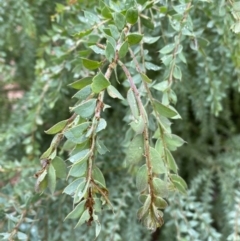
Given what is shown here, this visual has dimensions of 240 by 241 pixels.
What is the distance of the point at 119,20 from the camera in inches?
16.9

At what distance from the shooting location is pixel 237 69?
23.5 inches

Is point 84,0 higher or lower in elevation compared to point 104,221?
higher

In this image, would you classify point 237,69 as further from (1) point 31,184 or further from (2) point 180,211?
(1) point 31,184

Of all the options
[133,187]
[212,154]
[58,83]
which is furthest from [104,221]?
[212,154]

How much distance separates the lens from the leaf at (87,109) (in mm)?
383

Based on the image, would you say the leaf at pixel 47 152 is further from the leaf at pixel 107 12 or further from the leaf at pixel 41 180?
the leaf at pixel 107 12

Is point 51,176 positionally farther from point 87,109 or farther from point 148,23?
point 148,23

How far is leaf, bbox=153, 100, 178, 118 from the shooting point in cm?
41

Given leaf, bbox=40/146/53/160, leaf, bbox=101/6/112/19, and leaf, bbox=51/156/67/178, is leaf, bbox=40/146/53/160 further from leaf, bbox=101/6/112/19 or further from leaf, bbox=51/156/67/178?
leaf, bbox=101/6/112/19

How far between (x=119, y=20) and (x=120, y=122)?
42 cm

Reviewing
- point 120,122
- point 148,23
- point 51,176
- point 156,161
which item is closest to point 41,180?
point 51,176

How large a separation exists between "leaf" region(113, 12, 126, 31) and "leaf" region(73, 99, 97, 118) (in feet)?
0.29

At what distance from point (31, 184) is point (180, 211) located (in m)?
0.22

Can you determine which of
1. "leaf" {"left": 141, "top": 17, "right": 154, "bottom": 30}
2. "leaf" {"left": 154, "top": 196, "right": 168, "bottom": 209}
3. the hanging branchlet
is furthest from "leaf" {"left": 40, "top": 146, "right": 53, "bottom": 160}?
"leaf" {"left": 141, "top": 17, "right": 154, "bottom": 30}
